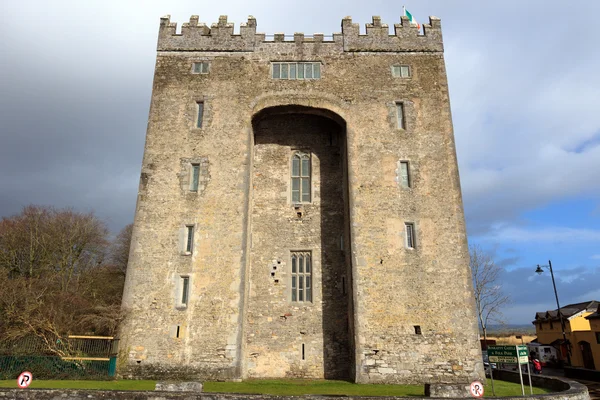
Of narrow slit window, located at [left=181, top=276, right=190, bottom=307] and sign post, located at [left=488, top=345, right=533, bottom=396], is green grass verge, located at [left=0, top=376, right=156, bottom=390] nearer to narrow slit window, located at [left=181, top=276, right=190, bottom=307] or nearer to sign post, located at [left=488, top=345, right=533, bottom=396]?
narrow slit window, located at [left=181, top=276, right=190, bottom=307]

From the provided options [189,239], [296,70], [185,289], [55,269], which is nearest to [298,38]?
[296,70]

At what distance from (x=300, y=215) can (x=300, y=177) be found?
203 centimetres

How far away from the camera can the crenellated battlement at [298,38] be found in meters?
20.9

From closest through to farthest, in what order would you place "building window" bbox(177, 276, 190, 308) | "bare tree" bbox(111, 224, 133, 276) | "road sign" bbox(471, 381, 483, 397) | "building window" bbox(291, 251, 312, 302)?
"road sign" bbox(471, 381, 483, 397) → "building window" bbox(177, 276, 190, 308) → "building window" bbox(291, 251, 312, 302) → "bare tree" bbox(111, 224, 133, 276)

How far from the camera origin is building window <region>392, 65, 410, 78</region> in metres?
20.4

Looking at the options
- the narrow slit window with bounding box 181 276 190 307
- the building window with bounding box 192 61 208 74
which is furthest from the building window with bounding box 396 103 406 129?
the narrow slit window with bounding box 181 276 190 307

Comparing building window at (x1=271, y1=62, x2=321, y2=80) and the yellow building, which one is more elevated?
building window at (x1=271, y1=62, x2=321, y2=80)

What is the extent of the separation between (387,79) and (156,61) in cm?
1182

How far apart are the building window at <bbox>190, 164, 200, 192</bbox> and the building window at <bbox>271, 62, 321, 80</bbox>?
604 cm

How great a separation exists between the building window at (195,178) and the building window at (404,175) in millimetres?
9341

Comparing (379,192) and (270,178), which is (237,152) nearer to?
(270,178)

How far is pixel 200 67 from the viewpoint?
67.7 ft

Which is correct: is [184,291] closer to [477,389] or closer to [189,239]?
[189,239]

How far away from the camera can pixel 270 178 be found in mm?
20266
